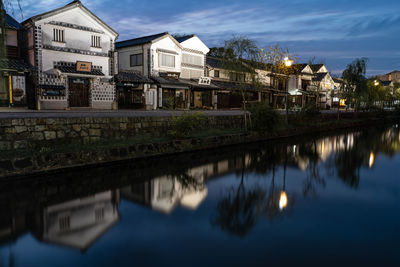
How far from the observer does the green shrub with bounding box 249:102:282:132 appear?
18.2 m

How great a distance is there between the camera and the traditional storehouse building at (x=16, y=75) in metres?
20.7

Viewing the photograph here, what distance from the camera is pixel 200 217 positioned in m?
6.29

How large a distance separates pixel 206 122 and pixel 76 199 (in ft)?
36.4

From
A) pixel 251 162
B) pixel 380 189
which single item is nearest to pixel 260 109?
pixel 251 162

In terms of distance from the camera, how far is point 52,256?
15.1 ft

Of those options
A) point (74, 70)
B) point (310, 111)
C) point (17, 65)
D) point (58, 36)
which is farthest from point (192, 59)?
point (17, 65)

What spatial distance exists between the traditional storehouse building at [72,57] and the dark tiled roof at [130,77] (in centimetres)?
83

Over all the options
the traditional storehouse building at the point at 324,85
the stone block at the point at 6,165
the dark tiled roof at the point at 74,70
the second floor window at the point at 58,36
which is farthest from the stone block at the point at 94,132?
the traditional storehouse building at the point at 324,85

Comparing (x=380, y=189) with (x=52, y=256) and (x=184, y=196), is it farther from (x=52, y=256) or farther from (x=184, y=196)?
(x=52, y=256)

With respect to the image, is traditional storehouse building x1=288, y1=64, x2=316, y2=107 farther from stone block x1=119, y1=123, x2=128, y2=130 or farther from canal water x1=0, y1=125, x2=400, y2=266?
canal water x1=0, y1=125, x2=400, y2=266

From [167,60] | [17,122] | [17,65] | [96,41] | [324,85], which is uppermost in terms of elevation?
[96,41]

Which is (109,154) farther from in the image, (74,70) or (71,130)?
(74,70)

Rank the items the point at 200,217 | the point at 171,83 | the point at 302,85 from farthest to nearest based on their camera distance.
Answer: the point at 302,85, the point at 171,83, the point at 200,217

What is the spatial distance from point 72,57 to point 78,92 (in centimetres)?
283
